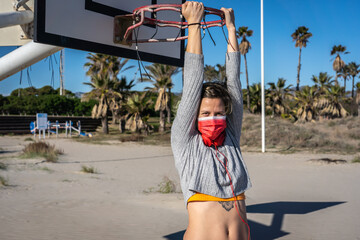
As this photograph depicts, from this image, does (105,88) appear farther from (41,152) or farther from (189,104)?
(189,104)

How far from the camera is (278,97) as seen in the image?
4109 centimetres

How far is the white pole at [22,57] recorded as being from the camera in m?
3.04

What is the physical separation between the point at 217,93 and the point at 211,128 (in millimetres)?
200

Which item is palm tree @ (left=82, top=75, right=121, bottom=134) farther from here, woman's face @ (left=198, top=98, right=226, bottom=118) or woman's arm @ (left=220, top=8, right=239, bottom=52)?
woman's face @ (left=198, top=98, right=226, bottom=118)

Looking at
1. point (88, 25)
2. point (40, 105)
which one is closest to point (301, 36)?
point (40, 105)

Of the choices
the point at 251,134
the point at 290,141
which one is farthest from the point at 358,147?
the point at 251,134

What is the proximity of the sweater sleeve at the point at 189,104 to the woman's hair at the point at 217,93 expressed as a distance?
8 centimetres

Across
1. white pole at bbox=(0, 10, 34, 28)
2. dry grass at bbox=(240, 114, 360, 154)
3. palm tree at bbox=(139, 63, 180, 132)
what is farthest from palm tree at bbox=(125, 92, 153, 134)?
white pole at bbox=(0, 10, 34, 28)

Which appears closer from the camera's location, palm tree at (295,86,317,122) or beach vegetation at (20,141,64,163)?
beach vegetation at (20,141,64,163)

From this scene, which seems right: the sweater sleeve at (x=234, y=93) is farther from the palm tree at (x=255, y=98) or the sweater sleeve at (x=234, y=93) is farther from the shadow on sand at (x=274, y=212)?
the palm tree at (x=255, y=98)

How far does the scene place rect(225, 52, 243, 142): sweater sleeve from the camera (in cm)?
195

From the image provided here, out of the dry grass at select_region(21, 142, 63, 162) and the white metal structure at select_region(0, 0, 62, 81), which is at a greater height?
the white metal structure at select_region(0, 0, 62, 81)

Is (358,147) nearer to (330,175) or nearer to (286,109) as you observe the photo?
(330,175)

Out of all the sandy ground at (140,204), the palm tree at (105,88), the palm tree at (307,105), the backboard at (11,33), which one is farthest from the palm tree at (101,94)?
the backboard at (11,33)
